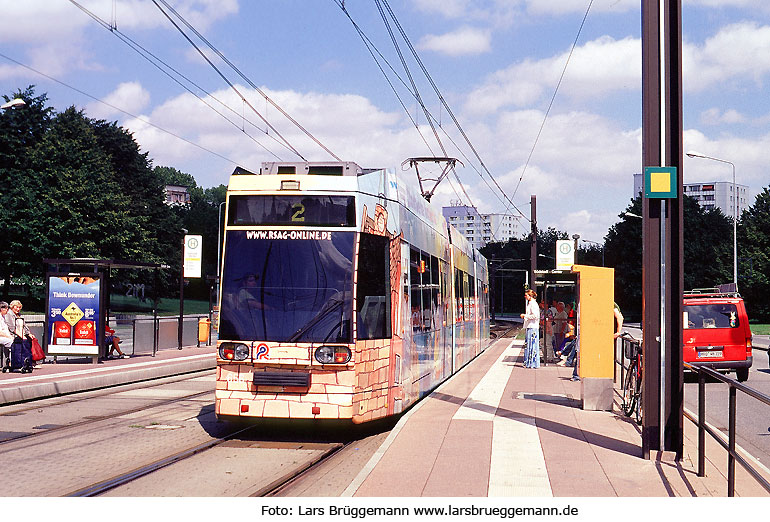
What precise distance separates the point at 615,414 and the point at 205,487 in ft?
22.9

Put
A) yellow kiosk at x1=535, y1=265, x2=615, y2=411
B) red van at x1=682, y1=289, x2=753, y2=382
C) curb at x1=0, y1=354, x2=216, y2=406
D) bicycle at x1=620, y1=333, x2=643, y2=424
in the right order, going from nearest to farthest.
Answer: bicycle at x1=620, y1=333, x2=643, y2=424, yellow kiosk at x1=535, y1=265, x2=615, y2=411, curb at x1=0, y1=354, x2=216, y2=406, red van at x1=682, y1=289, x2=753, y2=382

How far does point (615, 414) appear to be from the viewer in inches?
495

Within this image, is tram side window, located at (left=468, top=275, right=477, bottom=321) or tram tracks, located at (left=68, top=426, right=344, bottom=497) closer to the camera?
tram tracks, located at (left=68, top=426, right=344, bottom=497)

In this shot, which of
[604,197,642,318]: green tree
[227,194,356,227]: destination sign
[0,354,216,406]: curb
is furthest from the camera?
[604,197,642,318]: green tree

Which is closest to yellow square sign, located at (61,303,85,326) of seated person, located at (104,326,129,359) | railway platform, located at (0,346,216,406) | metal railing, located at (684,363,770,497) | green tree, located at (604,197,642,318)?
railway platform, located at (0,346,216,406)

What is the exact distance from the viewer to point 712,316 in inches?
797

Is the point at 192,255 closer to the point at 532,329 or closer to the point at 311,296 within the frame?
the point at 532,329

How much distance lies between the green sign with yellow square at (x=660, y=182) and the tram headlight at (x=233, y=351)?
463 cm

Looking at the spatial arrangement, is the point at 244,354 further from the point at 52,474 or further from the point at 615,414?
the point at 615,414

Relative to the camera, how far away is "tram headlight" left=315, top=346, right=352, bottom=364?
9.86 meters

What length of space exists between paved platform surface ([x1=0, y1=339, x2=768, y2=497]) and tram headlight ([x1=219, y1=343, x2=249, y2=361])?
1885mm

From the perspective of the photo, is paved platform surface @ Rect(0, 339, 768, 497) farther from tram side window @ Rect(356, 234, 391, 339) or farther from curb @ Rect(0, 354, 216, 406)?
tram side window @ Rect(356, 234, 391, 339)

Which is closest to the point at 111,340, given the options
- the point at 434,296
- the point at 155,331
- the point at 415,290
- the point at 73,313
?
the point at 155,331
